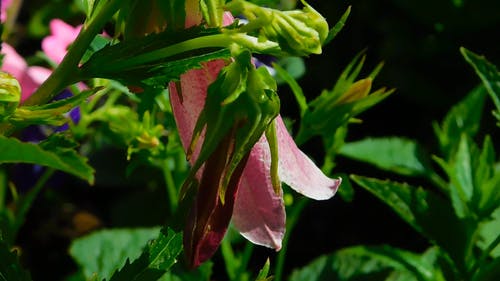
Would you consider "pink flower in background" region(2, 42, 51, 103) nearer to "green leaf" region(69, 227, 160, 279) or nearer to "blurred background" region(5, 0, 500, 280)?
"green leaf" region(69, 227, 160, 279)

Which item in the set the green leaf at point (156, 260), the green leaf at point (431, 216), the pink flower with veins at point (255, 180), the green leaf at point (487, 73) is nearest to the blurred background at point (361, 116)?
the green leaf at point (431, 216)

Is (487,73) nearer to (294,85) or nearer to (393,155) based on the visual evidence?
(294,85)

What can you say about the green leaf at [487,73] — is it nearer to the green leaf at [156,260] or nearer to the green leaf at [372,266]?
the green leaf at [372,266]

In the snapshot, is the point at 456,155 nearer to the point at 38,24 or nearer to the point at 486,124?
the point at 486,124

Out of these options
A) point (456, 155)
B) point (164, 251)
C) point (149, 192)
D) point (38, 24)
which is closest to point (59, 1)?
point (38, 24)

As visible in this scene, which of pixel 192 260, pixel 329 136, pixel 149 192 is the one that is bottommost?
pixel 149 192

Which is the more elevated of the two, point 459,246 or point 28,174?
point 459,246
